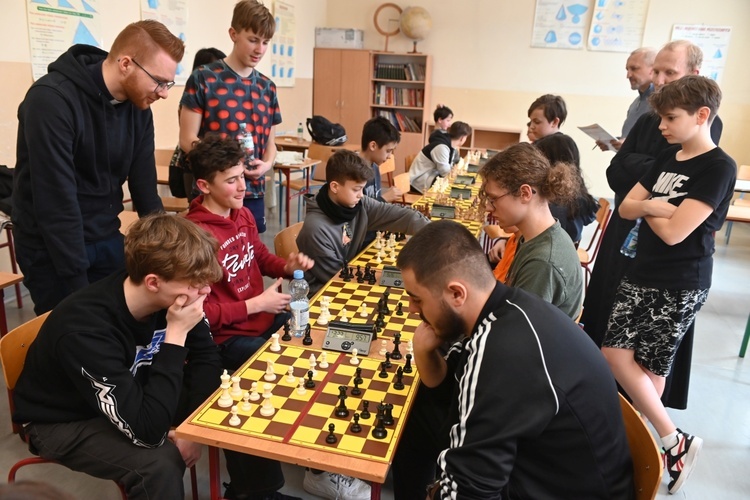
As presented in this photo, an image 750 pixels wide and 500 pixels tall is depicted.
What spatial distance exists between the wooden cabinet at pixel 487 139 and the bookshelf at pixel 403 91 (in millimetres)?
282

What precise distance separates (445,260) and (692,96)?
4.60ft

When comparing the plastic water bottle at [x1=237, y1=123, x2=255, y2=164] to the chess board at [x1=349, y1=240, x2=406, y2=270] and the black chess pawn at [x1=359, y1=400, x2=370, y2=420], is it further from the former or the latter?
the black chess pawn at [x1=359, y1=400, x2=370, y2=420]

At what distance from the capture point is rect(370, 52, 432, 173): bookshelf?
30.1ft

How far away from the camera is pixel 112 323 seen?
1538mm

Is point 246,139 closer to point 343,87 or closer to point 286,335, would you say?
point 286,335

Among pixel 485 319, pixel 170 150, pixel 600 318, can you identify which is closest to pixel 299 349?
pixel 485 319

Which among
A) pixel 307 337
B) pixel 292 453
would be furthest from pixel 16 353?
pixel 292 453

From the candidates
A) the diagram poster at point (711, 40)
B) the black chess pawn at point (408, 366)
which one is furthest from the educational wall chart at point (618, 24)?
the black chess pawn at point (408, 366)

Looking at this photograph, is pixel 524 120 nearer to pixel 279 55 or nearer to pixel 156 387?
pixel 279 55

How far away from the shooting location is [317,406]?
5.03 ft

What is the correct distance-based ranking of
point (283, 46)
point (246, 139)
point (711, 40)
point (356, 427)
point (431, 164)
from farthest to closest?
1. point (283, 46)
2. point (711, 40)
3. point (431, 164)
4. point (246, 139)
5. point (356, 427)

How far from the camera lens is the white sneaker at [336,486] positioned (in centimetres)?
204

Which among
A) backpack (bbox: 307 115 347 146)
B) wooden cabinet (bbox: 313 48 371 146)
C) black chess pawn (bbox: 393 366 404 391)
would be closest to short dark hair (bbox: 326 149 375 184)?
black chess pawn (bbox: 393 366 404 391)

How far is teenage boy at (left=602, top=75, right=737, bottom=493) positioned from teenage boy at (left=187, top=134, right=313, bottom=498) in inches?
58.7
